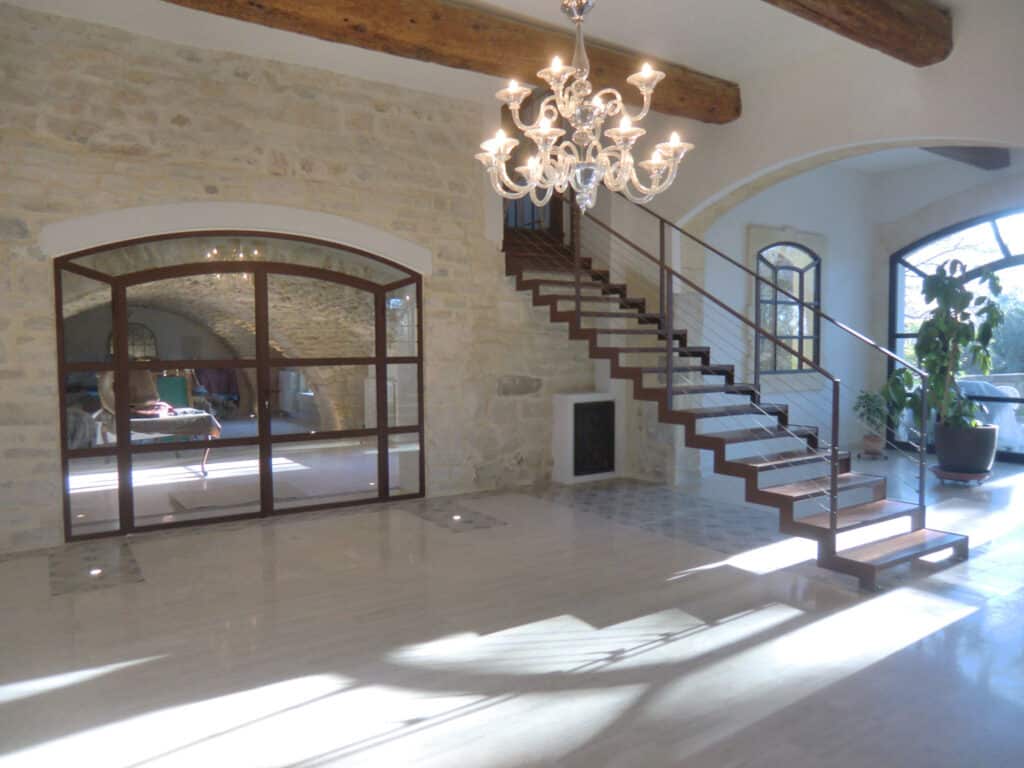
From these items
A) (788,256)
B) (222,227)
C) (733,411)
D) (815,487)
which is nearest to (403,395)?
(222,227)

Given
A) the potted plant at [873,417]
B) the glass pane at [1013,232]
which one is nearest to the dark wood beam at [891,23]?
the glass pane at [1013,232]

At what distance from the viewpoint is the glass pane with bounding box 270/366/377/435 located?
19.9 feet

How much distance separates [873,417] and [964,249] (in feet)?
7.19

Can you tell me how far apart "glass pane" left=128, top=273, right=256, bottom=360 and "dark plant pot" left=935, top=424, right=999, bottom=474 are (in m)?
6.39

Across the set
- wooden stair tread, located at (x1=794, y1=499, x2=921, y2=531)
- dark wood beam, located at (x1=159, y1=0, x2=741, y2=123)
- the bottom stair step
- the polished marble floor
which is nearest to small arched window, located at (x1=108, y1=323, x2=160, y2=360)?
the polished marble floor

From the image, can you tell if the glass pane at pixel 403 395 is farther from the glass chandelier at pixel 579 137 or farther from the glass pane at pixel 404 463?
the glass chandelier at pixel 579 137

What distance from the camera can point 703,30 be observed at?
5.39 meters

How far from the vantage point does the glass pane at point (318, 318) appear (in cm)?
604

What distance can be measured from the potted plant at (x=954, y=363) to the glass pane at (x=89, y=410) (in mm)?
7088

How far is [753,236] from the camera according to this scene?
833cm

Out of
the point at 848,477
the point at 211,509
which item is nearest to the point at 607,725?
the point at 848,477

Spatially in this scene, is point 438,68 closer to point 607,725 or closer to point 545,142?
point 545,142

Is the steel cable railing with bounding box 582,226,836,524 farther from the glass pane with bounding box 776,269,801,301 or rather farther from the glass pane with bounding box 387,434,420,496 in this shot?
the glass pane with bounding box 387,434,420,496

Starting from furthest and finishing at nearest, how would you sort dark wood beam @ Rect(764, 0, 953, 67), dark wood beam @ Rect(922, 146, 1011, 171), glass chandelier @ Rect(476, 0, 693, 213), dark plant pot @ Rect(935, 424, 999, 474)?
dark wood beam @ Rect(922, 146, 1011, 171), dark plant pot @ Rect(935, 424, 999, 474), dark wood beam @ Rect(764, 0, 953, 67), glass chandelier @ Rect(476, 0, 693, 213)
